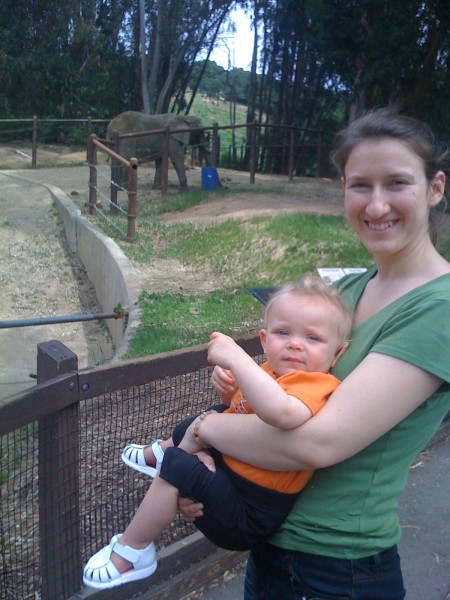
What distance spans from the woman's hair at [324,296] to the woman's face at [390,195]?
13cm

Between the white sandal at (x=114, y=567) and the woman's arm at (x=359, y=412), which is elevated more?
the woman's arm at (x=359, y=412)

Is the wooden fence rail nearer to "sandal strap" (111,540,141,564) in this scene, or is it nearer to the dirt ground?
"sandal strap" (111,540,141,564)

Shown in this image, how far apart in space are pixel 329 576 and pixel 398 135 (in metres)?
0.84

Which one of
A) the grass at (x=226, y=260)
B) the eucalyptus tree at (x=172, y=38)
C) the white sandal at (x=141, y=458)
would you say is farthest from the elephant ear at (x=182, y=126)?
the white sandal at (x=141, y=458)

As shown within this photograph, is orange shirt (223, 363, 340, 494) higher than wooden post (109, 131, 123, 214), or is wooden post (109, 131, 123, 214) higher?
orange shirt (223, 363, 340, 494)

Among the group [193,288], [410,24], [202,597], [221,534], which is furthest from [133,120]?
[221,534]

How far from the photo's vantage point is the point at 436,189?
57.5 inches

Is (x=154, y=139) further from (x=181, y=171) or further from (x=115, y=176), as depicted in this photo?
(x=115, y=176)

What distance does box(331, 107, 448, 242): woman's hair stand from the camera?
54.8 inches

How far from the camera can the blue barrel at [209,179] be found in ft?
46.2

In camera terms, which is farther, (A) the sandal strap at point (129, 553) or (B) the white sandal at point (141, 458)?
(B) the white sandal at point (141, 458)

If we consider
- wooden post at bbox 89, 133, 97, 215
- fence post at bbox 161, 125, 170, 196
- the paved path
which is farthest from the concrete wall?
the paved path

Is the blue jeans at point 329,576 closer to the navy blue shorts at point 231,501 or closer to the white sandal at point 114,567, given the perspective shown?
the navy blue shorts at point 231,501

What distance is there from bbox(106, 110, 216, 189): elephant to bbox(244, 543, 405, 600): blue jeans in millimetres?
12963
